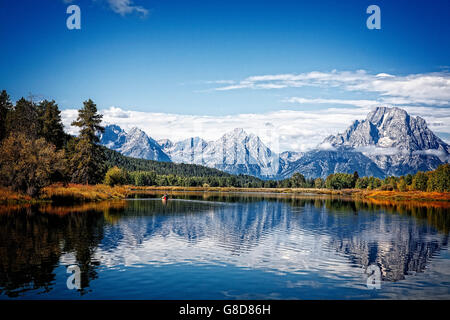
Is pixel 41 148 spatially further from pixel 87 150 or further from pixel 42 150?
pixel 87 150

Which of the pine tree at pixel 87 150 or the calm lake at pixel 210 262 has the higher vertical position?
the pine tree at pixel 87 150

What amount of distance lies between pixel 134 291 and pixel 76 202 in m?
73.5

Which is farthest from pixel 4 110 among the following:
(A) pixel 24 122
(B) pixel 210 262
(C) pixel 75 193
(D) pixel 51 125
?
(B) pixel 210 262

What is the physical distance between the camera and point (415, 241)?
45938 millimetres

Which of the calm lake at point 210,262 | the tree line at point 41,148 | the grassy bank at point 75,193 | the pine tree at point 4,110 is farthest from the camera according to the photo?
the pine tree at point 4,110

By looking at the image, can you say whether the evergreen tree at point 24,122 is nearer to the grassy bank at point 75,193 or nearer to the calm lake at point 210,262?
the grassy bank at point 75,193

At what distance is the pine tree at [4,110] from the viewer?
96525 millimetres

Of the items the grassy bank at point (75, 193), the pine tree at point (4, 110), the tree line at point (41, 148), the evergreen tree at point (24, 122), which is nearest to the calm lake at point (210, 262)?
the tree line at point (41, 148)

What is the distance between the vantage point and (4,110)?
106 meters

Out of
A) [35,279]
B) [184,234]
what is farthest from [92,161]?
[35,279]

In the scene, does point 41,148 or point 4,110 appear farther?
point 4,110

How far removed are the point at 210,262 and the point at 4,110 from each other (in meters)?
101

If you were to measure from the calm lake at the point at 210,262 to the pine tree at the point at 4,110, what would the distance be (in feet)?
180
